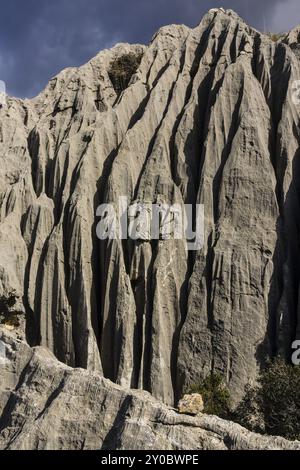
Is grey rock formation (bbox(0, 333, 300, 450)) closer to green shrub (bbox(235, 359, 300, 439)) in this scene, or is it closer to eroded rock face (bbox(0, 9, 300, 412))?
green shrub (bbox(235, 359, 300, 439))

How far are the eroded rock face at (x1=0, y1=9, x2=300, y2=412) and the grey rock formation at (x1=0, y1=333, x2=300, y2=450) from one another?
10.7m

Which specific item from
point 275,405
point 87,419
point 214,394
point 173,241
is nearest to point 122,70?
point 173,241

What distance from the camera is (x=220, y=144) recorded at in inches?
1145

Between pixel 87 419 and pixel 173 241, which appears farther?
pixel 173 241

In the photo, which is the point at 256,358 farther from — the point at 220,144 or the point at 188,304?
the point at 220,144

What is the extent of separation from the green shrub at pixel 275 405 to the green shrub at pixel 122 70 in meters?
22.5

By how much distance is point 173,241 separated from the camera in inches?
1066

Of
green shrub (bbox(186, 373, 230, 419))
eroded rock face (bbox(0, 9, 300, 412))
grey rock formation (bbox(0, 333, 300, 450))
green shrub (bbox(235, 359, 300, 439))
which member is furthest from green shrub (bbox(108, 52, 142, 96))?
grey rock formation (bbox(0, 333, 300, 450))

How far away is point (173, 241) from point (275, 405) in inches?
370

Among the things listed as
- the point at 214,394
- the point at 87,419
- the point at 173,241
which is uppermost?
the point at 173,241

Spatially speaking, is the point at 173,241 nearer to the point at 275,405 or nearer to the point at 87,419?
the point at 275,405

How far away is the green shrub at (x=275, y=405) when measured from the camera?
18.4 metres

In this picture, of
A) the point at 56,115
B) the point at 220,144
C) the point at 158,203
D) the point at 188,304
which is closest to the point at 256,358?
the point at 188,304
